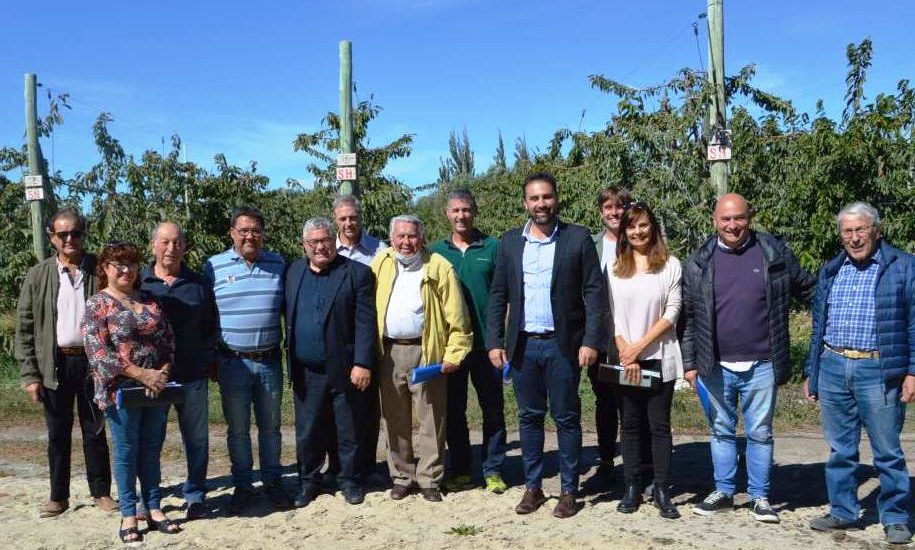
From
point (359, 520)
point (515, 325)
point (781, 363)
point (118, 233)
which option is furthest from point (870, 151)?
point (118, 233)

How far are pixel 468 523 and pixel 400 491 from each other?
0.62 metres

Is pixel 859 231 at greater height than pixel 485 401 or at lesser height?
greater

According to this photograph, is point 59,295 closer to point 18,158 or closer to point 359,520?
point 359,520

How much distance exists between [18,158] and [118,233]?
11.9 feet

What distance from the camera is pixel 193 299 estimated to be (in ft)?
15.7

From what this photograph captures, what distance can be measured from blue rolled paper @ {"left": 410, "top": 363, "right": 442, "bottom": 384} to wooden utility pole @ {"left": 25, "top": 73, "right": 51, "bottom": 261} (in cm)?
835

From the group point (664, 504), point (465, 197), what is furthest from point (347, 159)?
point (664, 504)

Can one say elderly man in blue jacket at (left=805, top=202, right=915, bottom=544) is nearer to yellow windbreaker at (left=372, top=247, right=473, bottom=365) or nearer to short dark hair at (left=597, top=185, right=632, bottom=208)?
short dark hair at (left=597, top=185, right=632, bottom=208)

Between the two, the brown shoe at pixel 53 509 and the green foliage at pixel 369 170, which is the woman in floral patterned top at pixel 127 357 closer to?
the brown shoe at pixel 53 509

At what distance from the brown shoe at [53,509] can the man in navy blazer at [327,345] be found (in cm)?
149

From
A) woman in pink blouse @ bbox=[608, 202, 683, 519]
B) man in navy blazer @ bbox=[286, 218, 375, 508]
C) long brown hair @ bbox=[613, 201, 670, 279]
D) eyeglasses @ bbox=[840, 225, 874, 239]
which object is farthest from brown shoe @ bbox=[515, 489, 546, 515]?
eyeglasses @ bbox=[840, 225, 874, 239]

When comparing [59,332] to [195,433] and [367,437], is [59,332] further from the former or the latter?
[367,437]

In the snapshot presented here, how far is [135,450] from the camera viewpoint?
15.1 feet

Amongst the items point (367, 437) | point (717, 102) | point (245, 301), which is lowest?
point (367, 437)
